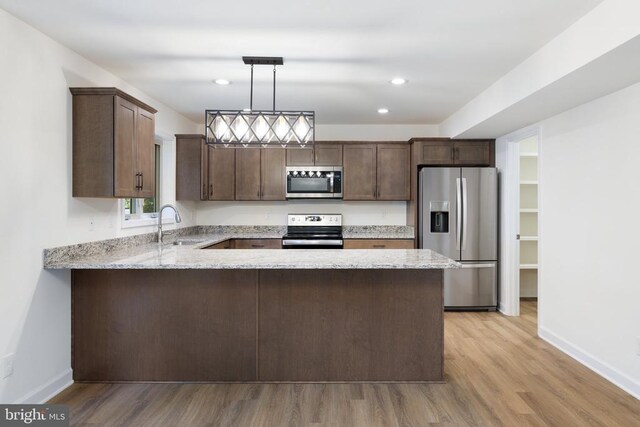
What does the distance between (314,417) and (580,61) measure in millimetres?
2663

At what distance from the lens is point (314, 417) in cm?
246

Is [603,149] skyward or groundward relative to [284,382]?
skyward

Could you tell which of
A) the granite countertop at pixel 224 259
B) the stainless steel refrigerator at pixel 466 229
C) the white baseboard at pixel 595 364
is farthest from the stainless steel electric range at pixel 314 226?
the white baseboard at pixel 595 364

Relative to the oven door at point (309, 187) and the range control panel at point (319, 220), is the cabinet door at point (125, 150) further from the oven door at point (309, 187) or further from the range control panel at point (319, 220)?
the range control panel at point (319, 220)

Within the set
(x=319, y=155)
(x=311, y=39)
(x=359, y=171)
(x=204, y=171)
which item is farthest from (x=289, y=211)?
(x=311, y=39)

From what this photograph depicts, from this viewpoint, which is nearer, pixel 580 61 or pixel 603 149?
pixel 580 61

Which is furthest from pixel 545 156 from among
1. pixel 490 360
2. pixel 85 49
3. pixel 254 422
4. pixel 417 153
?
pixel 85 49

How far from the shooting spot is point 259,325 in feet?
9.67

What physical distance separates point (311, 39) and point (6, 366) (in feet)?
9.02

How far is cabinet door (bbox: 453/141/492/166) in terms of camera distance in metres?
5.10

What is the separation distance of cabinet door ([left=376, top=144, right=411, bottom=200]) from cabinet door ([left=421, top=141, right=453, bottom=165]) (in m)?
0.31

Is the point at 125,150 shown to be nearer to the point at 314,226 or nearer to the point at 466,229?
the point at 314,226

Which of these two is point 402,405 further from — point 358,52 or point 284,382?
point 358,52

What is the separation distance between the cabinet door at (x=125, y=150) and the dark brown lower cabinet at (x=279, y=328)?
2.12 feet
